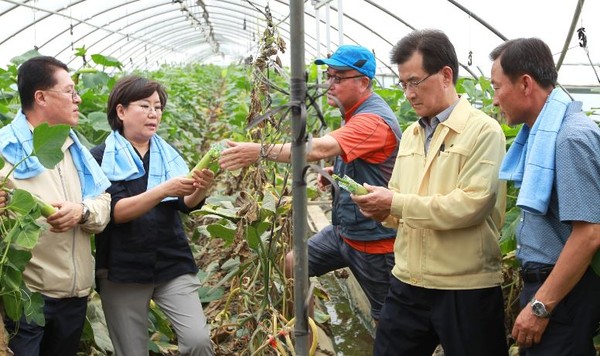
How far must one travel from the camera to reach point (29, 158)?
7.78ft

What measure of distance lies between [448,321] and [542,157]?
0.65 meters

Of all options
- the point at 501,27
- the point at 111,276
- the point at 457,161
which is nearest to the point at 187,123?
the point at 501,27

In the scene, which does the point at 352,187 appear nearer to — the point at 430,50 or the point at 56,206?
the point at 430,50

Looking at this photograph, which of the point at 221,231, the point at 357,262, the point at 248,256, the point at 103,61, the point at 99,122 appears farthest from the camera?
the point at 103,61

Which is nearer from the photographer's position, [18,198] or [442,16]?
[18,198]

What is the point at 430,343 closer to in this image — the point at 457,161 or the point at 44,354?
the point at 457,161

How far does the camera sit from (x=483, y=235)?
7.54 ft

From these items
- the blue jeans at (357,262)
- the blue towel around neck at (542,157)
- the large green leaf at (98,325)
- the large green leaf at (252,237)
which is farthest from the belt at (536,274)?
the large green leaf at (98,325)

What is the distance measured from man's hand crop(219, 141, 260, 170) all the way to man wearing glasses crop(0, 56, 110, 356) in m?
0.45

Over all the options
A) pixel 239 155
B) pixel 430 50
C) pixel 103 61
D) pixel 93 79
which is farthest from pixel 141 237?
pixel 103 61

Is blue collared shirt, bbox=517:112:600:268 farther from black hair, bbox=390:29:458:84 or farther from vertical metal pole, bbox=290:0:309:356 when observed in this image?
vertical metal pole, bbox=290:0:309:356

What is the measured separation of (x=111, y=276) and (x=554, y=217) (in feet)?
5.26

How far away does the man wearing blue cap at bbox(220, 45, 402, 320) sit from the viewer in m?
2.82

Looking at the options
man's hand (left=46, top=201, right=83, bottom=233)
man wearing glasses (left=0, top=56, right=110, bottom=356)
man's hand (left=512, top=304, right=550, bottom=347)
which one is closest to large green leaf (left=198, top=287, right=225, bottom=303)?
man wearing glasses (left=0, top=56, right=110, bottom=356)
